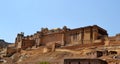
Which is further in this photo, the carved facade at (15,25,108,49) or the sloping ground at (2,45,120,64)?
the carved facade at (15,25,108,49)

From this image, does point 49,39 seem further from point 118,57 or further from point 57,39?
point 118,57

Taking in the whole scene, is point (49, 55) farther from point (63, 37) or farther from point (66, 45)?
point (63, 37)

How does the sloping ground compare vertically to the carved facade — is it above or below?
below

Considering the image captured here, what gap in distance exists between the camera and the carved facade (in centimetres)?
5411

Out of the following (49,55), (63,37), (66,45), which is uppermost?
(63,37)

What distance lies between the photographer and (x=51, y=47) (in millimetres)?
56469

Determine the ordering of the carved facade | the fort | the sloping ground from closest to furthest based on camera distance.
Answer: the fort < the sloping ground < the carved facade

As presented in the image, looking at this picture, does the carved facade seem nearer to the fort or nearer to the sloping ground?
the fort

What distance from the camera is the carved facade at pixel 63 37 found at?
5411 cm

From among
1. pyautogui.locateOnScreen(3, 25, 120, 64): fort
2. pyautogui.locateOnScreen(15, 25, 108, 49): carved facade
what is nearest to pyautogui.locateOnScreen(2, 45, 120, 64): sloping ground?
pyautogui.locateOnScreen(3, 25, 120, 64): fort

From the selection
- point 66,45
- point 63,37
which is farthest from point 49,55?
point 63,37

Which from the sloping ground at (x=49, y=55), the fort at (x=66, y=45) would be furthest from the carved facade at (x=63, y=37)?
the sloping ground at (x=49, y=55)

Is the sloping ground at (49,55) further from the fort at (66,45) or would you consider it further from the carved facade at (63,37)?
the carved facade at (63,37)

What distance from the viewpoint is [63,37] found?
192ft
